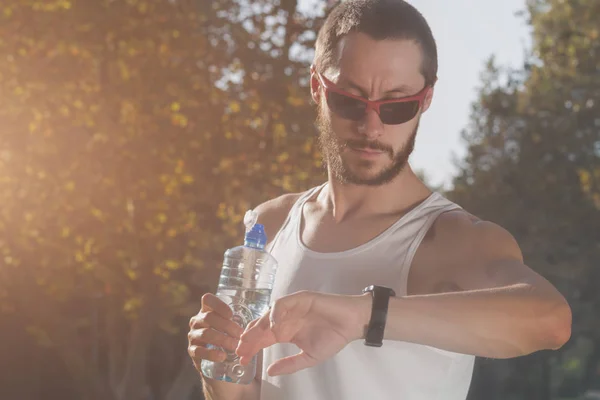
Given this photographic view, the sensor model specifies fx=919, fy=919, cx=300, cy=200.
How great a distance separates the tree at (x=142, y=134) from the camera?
11.9 meters

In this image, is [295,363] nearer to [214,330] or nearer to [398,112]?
[214,330]

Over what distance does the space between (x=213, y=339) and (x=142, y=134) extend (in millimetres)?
9423

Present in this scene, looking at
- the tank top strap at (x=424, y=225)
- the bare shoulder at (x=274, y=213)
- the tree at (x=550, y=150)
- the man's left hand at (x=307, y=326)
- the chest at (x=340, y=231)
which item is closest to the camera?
the man's left hand at (x=307, y=326)

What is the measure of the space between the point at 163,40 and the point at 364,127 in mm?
9304

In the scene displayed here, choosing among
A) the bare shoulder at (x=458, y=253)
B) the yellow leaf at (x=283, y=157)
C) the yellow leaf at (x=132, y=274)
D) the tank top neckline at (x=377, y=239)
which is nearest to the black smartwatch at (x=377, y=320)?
the bare shoulder at (x=458, y=253)

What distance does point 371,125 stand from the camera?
308cm

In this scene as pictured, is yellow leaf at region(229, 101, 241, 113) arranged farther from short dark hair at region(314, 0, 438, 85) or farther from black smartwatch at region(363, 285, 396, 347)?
black smartwatch at region(363, 285, 396, 347)

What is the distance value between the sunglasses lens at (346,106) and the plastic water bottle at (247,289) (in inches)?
19.0

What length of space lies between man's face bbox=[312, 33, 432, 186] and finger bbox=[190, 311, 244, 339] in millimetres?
742

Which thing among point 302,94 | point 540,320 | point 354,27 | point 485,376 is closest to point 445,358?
point 540,320

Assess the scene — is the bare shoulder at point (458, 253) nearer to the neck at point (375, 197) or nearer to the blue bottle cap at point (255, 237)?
the neck at point (375, 197)

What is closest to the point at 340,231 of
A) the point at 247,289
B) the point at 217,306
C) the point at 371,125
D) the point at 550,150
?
the point at 371,125

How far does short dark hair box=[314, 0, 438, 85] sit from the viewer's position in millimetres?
3057

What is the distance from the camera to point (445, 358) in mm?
3039
